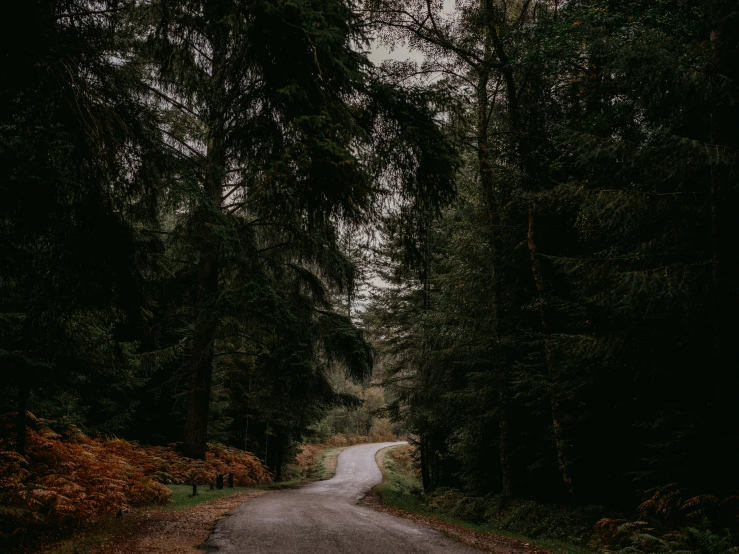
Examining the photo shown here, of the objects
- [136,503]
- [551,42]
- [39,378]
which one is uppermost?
[551,42]

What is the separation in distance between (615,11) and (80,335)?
39.4ft

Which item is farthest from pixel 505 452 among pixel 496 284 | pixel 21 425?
pixel 21 425

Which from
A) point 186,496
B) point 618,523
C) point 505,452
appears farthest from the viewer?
point 505,452

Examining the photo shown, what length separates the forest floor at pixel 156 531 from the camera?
6.20m

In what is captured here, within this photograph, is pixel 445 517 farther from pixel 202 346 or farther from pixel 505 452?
pixel 202 346

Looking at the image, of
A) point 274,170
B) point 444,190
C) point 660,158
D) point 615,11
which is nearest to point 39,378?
point 274,170

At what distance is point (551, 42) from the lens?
850 centimetres

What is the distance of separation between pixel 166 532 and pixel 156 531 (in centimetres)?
17

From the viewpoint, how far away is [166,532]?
24.3 feet

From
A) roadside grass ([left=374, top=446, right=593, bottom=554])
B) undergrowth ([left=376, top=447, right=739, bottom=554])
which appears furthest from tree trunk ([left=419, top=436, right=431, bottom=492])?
undergrowth ([left=376, top=447, right=739, bottom=554])

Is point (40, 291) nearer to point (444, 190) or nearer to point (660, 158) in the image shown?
point (444, 190)

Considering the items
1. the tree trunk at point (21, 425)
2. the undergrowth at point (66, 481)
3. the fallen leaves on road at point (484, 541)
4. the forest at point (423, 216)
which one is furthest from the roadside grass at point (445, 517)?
the tree trunk at point (21, 425)

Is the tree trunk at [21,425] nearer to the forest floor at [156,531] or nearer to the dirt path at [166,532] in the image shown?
the forest floor at [156,531]

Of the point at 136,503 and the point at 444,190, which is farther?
the point at 136,503
